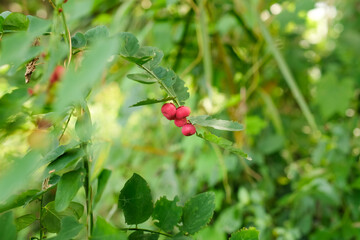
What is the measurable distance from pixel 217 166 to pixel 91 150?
53 cm

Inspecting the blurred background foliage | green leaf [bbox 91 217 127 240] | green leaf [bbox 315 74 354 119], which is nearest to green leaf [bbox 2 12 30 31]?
green leaf [bbox 91 217 127 240]

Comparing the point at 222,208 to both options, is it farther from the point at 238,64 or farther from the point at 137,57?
the point at 137,57

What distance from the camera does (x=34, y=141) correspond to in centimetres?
22

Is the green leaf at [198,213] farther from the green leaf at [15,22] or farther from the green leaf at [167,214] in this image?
the green leaf at [15,22]

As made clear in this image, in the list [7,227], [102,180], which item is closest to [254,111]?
[102,180]

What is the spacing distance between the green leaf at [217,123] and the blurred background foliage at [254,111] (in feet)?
1.34

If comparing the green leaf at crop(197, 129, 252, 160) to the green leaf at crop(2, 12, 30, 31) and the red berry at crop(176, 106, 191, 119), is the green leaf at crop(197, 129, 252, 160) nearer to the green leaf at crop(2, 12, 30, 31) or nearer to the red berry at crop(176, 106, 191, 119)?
the red berry at crop(176, 106, 191, 119)

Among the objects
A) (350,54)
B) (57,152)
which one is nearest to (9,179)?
(57,152)

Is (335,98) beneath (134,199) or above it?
beneath

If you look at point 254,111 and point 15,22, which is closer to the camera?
point 15,22

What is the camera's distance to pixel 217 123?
210 mm

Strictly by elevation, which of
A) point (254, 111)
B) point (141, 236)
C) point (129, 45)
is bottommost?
point (254, 111)

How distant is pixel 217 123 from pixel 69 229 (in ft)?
0.34

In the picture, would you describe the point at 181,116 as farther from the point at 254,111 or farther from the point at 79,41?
the point at 254,111
